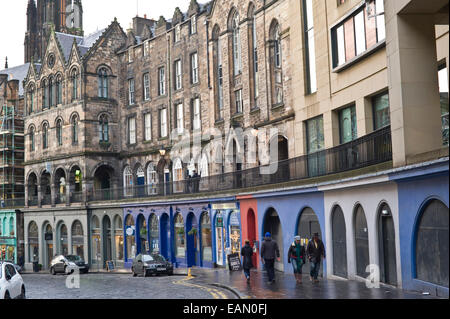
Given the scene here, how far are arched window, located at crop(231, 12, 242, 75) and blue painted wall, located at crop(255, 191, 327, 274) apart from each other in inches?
420

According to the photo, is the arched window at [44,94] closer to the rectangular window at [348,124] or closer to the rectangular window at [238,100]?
the rectangular window at [238,100]

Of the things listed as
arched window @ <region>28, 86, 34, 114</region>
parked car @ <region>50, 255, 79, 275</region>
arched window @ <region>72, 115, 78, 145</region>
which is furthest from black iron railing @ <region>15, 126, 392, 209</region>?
arched window @ <region>28, 86, 34, 114</region>

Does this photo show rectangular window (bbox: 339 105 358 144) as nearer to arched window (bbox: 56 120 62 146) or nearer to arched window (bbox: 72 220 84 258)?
arched window (bbox: 72 220 84 258)

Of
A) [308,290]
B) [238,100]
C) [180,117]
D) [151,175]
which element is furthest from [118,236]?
[308,290]

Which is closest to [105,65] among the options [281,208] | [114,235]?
[114,235]

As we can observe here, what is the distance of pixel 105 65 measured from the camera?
52719 millimetres

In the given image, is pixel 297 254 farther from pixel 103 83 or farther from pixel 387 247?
pixel 103 83

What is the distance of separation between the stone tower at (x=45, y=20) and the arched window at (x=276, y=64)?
5561 cm

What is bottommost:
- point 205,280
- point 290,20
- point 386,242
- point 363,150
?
point 205,280

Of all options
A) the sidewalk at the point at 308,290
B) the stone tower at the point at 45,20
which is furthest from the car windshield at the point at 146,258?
the stone tower at the point at 45,20

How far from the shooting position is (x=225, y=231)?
36.1m

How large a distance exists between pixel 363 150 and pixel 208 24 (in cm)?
2224

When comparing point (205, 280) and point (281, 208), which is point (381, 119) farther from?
point (205, 280)

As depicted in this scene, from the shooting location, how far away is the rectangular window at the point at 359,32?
71.2 feet
